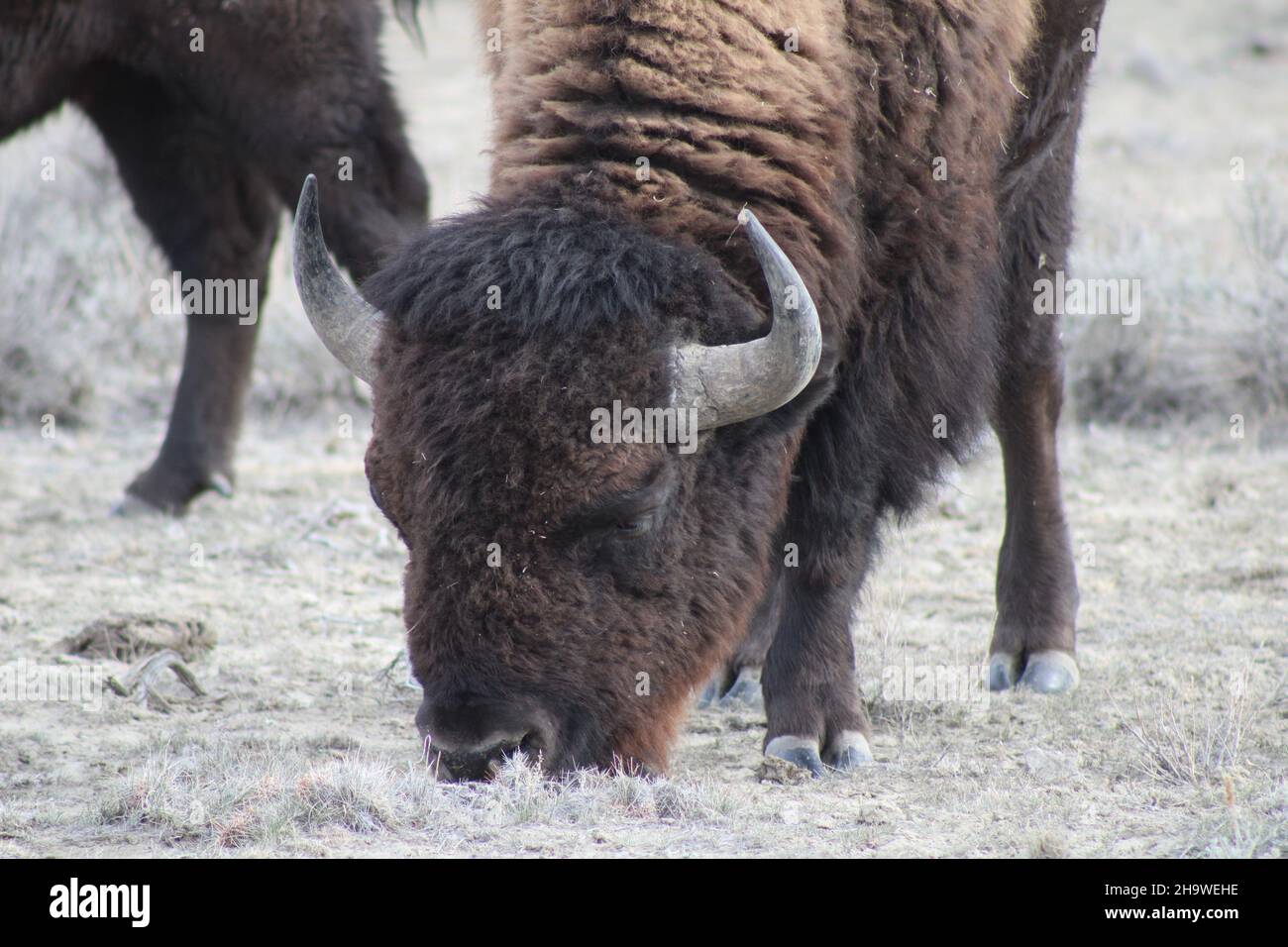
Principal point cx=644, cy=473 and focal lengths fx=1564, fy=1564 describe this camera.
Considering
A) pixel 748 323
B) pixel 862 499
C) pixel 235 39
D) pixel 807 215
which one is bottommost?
pixel 862 499

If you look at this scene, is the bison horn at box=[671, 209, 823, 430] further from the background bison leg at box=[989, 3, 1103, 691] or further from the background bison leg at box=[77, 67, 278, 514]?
the background bison leg at box=[77, 67, 278, 514]

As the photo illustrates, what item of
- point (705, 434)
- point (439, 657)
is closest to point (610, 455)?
point (705, 434)

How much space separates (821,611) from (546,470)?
4.19 ft

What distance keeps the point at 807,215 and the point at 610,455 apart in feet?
3.05

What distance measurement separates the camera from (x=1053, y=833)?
3596 mm

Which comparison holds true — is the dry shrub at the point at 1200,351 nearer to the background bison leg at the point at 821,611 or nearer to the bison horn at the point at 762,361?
the background bison leg at the point at 821,611

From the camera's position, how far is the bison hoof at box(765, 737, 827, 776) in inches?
176

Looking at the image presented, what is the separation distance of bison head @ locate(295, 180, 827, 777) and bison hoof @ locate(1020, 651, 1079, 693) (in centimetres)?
185

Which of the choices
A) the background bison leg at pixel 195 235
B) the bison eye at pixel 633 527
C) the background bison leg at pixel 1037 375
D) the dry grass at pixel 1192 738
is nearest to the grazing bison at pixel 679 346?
the bison eye at pixel 633 527

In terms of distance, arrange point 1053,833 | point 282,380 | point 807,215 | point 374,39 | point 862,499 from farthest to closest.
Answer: point 282,380 < point 374,39 < point 862,499 < point 807,215 < point 1053,833

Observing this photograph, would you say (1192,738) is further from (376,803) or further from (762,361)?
(376,803)

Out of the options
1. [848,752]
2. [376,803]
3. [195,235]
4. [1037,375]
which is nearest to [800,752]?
[848,752]

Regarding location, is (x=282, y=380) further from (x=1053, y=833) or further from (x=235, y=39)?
(x=1053, y=833)

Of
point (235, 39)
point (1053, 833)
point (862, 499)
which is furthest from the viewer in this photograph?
point (235, 39)
